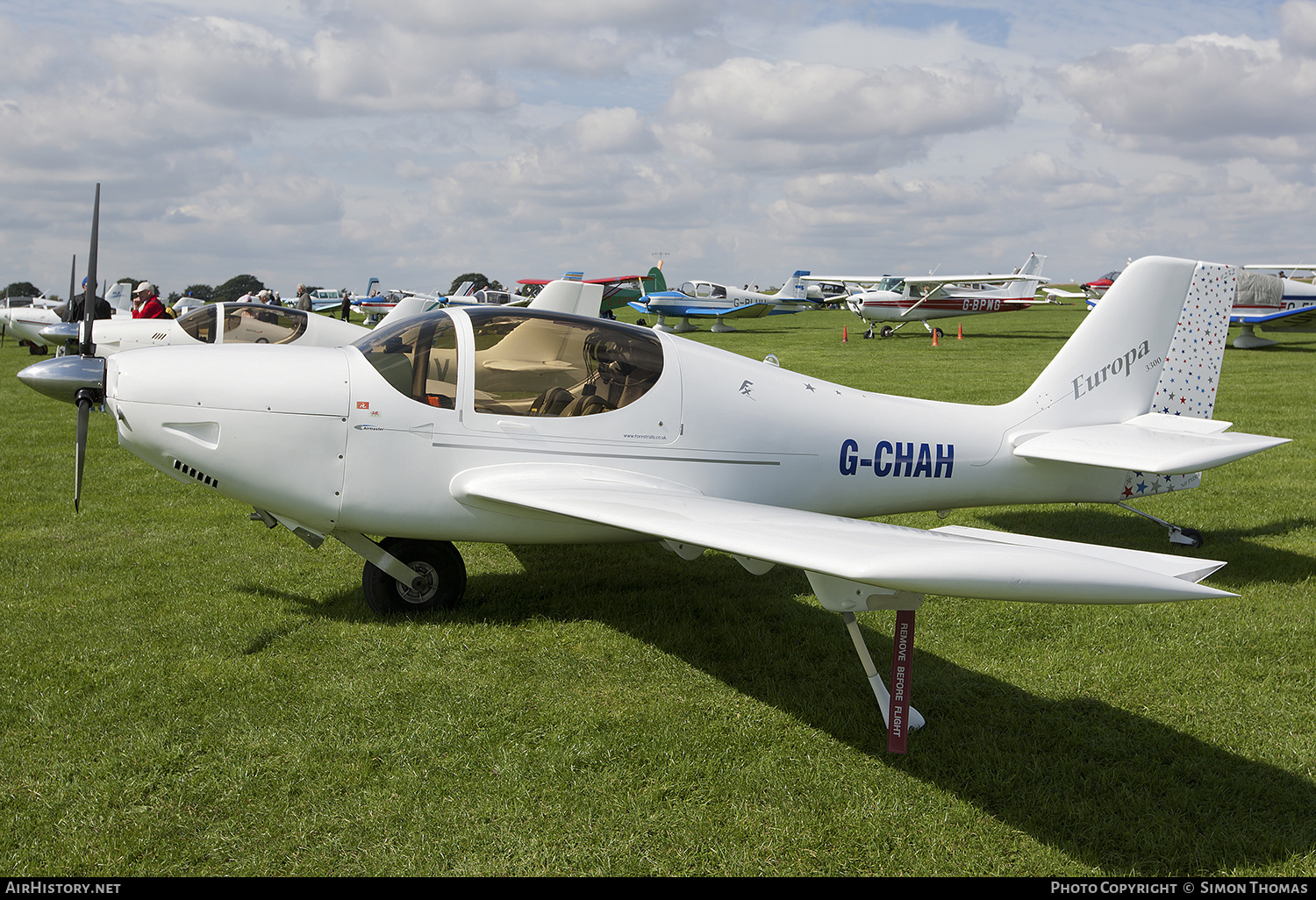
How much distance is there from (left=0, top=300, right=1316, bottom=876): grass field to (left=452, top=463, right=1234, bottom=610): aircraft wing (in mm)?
883

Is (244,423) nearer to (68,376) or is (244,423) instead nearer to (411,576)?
(68,376)

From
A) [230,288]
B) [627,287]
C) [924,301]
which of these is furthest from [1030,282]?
[230,288]

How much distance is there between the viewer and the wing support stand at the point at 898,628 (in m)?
3.56

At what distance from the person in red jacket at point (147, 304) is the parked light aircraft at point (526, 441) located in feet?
28.9

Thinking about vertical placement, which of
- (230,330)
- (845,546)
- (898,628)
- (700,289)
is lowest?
(898,628)

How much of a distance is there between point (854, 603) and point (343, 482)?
9.71 feet

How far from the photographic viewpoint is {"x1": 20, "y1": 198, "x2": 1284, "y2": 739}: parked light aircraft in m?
4.80

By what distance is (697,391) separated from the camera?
5348 mm

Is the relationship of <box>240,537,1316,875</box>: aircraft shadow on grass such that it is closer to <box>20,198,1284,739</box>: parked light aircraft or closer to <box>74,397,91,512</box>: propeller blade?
<box>20,198,1284,739</box>: parked light aircraft

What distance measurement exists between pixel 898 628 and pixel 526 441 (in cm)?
238

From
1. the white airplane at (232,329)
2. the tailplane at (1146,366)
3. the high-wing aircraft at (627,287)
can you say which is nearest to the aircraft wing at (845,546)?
the tailplane at (1146,366)

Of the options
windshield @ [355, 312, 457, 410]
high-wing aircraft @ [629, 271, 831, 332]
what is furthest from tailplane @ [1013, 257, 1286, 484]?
high-wing aircraft @ [629, 271, 831, 332]

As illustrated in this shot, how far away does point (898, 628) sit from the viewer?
3803 millimetres

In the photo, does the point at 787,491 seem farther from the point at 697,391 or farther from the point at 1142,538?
the point at 1142,538
